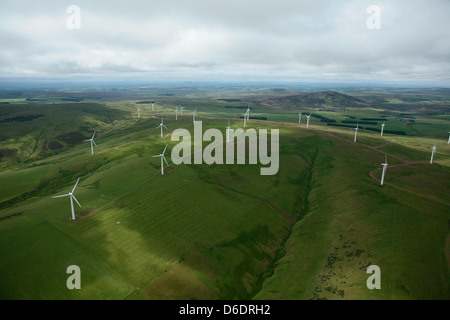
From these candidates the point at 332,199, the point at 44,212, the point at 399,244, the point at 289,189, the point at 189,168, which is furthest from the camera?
the point at 189,168

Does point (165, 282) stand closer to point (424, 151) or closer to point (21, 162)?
point (424, 151)
